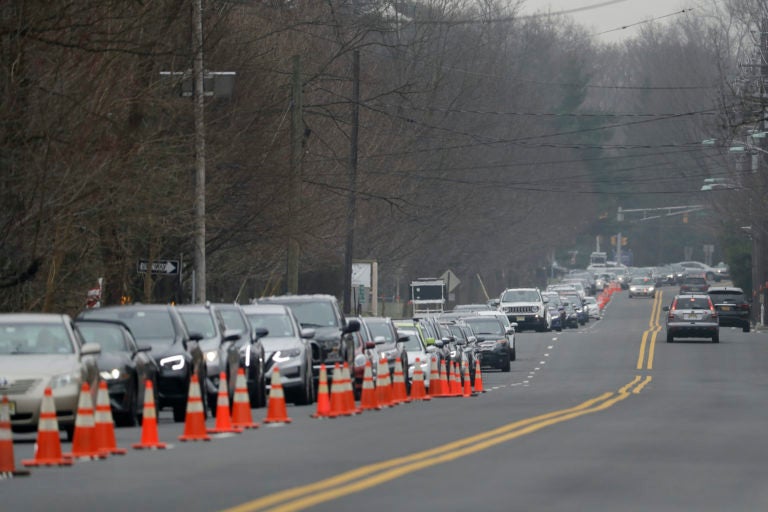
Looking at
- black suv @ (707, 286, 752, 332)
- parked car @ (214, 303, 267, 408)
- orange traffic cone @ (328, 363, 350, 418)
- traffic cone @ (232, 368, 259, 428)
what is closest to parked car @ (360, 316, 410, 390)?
parked car @ (214, 303, 267, 408)

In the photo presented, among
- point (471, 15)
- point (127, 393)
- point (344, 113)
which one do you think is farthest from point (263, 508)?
point (471, 15)

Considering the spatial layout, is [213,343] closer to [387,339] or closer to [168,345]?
[168,345]

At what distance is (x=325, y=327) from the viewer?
31.1 m

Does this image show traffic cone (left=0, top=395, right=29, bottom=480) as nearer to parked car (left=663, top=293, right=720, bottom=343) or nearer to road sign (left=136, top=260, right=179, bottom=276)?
road sign (left=136, top=260, right=179, bottom=276)

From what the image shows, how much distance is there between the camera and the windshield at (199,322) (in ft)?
84.6

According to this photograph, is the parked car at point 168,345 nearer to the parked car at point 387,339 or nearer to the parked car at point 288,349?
the parked car at point 288,349

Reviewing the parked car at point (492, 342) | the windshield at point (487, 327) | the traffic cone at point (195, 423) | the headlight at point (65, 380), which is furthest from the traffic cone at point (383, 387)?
the windshield at point (487, 327)

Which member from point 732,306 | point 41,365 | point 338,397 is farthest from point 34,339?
point 732,306

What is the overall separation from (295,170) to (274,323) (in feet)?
42.3

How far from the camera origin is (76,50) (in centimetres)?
2686

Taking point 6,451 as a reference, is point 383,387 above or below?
below

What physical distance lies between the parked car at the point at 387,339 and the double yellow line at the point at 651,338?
15174mm

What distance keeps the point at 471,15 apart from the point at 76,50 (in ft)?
200

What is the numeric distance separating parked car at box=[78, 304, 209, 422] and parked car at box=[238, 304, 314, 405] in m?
2.76
